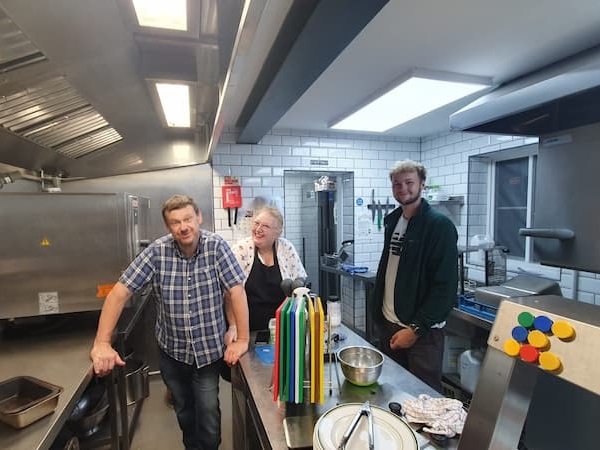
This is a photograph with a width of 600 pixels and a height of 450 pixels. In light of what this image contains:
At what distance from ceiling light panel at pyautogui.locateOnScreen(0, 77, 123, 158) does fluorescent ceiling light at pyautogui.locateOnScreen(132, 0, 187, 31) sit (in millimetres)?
386

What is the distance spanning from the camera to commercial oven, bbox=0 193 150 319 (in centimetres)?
171

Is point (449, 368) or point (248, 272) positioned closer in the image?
point (248, 272)

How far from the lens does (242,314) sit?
1.69 m

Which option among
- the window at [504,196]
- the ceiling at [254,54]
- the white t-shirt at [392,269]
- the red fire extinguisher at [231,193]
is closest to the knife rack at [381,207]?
the window at [504,196]

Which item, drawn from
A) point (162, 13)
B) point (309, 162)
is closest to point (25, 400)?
point (162, 13)

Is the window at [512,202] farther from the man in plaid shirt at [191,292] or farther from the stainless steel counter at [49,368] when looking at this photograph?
the stainless steel counter at [49,368]

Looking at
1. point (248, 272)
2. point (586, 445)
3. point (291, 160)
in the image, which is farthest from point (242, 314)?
point (291, 160)

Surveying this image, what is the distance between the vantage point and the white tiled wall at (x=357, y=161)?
3.37 m

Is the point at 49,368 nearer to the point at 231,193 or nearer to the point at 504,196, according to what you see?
Answer: the point at 231,193

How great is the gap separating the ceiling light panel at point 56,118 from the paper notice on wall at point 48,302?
2.56 ft

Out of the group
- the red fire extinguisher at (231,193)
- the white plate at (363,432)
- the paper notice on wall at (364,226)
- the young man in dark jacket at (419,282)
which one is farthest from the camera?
the paper notice on wall at (364,226)

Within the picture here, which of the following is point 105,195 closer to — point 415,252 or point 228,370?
point 228,370

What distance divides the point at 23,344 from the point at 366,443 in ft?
6.27

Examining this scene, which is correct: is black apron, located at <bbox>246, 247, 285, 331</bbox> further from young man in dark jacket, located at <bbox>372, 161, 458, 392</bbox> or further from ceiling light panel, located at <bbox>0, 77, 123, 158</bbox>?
ceiling light panel, located at <bbox>0, 77, 123, 158</bbox>
